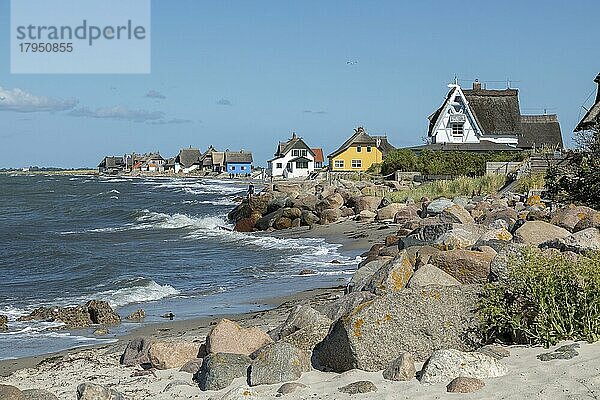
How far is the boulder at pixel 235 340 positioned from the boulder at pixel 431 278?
1.74m

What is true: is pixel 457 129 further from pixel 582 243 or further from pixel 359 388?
pixel 359 388

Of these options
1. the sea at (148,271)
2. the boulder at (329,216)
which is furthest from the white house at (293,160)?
the boulder at (329,216)

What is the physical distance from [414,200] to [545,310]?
25682 millimetres

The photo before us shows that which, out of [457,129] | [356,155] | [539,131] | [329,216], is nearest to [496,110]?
[457,129]

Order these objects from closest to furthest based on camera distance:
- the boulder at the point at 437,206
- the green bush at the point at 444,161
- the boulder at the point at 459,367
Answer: the boulder at the point at 459,367
the boulder at the point at 437,206
the green bush at the point at 444,161

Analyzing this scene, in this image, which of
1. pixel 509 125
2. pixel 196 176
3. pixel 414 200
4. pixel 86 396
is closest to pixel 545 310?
pixel 86 396

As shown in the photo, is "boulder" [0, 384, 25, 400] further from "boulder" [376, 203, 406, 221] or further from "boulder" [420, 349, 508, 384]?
"boulder" [376, 203, 406, 221]

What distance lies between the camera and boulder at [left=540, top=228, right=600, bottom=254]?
31.6 ft

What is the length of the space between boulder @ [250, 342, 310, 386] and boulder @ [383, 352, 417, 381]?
0.90 m

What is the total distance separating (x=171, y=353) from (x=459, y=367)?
145 inches

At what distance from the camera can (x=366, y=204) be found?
33.0 metres

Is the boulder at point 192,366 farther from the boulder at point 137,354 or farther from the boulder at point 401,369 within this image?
the boulder at point 401,369

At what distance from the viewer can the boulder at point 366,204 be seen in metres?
Result: 32.8

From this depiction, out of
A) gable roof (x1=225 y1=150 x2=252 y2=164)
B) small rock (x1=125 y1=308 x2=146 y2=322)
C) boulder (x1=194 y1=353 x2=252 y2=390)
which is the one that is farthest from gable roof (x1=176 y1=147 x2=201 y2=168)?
boulder (x1=194 y1=353 x2=252 y2=390)
